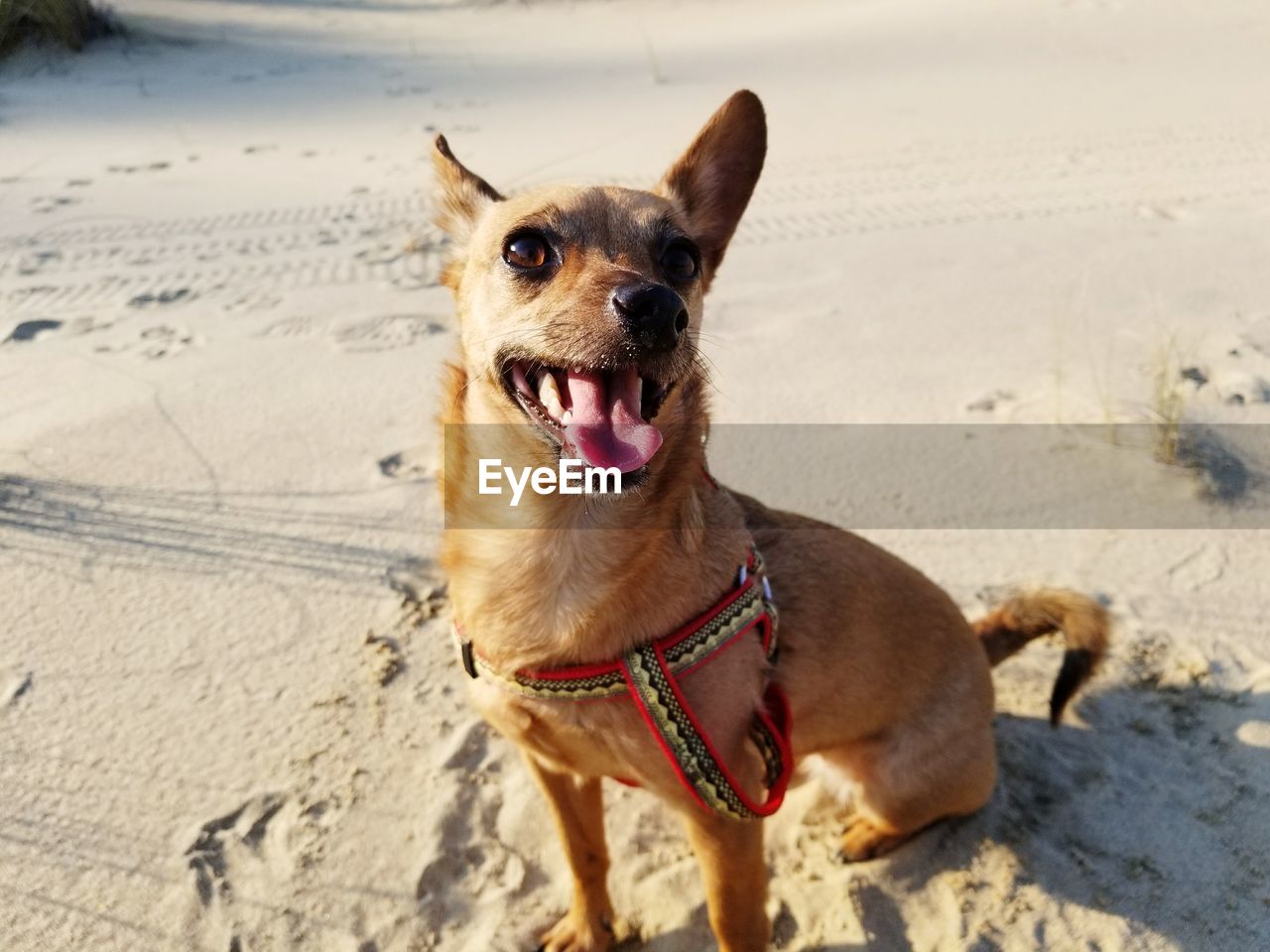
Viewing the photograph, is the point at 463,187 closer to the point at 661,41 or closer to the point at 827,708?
the point at 827,708

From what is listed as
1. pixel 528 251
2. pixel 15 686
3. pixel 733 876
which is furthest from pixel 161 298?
pixel 733 876

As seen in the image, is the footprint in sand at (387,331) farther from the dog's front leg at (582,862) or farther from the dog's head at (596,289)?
the dog's front leg at (582,862)

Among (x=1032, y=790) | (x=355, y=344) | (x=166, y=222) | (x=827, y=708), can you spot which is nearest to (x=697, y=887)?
(x=827, y=708)

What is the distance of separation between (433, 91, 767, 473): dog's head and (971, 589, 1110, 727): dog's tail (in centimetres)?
129

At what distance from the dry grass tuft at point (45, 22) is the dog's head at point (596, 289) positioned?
11413 millimetres

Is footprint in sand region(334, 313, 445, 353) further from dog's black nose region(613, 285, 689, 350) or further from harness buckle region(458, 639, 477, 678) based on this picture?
dog's black nose region(613, 285, 689, 350)

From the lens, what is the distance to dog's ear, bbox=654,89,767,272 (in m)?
2.24

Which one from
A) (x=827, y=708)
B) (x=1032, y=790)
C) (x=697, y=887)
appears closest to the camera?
(x=827, y=708)

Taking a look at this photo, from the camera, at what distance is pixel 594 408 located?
1737 mm

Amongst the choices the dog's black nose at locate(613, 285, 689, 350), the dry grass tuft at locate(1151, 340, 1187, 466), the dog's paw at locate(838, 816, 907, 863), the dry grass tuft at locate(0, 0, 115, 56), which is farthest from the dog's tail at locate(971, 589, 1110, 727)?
the dry grass tuft at locate(0, 0, 115, 56)

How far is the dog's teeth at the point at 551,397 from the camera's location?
1767 millimetres

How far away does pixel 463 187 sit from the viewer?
2.41m

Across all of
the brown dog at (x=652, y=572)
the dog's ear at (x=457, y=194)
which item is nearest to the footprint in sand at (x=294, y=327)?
the dog's ear at (x=457, y=194)

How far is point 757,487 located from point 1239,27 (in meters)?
12.1
